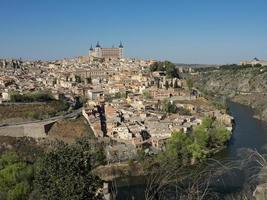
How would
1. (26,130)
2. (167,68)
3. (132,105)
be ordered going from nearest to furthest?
(26,130) → (132,105) → (167,68)

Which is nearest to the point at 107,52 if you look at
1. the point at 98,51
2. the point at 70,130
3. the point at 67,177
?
the point at 98,51

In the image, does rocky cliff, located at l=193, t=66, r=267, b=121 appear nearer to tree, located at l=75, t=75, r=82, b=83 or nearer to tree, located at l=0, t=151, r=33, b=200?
tree, located at l=75, t=75, r=82, b=83

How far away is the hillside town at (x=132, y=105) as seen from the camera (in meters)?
13.0

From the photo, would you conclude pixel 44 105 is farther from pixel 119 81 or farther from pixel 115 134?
pixel 119 81

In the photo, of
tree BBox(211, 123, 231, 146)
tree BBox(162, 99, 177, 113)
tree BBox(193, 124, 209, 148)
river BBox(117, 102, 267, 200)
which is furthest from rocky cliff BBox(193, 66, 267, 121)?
tree BBox(193, 124, 209, 148)

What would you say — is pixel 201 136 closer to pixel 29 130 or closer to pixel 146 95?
pixel 29 130

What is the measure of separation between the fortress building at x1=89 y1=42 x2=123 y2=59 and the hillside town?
13.1 meters

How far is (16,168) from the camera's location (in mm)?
8508

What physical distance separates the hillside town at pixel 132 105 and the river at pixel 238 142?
880mm

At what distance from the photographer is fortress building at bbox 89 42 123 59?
41.3m

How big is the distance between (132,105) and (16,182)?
32.6 feet

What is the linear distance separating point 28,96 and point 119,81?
7.41m

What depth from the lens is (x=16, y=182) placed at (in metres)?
7.95

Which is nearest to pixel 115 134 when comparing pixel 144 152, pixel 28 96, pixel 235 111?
pixel 144 152
